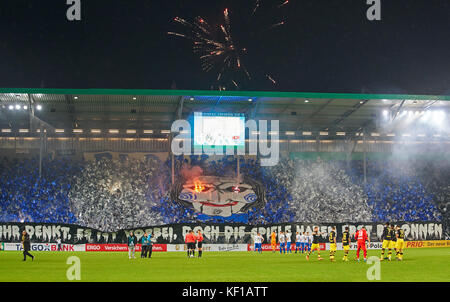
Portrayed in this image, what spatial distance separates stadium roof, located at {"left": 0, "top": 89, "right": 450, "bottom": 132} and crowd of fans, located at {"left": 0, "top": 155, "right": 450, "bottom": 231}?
11.8ft

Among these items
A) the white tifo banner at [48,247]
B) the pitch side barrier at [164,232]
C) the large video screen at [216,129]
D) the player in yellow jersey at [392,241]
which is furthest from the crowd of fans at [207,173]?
the player in yellow jersey at [392,241]

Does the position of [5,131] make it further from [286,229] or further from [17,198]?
[286,229]

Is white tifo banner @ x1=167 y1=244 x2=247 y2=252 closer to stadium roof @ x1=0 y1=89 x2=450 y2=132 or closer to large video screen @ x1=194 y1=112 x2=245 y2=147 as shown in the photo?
large video screen @ x1=194 y1=112 x2=245 y2=147

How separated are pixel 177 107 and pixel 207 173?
6927 millimetres

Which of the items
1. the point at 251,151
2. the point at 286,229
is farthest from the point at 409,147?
the point at 286,229

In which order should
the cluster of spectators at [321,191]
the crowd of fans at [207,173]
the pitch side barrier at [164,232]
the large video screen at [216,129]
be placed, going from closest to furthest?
the pitch side barrier at [164,232] < the crowd of fans at [207,173] < the large video screen at [216,129] < the cluster of spectators at [321,191]

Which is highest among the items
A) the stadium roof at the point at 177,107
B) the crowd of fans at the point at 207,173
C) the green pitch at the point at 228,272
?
the stadium roof at the point at 177,107

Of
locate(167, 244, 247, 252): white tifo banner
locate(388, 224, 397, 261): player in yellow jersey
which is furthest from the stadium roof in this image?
locate(388, 224, 397, 261): player in yellow jersey

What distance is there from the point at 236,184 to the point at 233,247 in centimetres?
946

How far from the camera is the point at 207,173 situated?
46406mm

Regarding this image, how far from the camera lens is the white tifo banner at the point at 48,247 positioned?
117ft

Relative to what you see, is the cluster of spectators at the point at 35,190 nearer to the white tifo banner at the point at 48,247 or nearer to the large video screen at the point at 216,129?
the white tifo banner at the point at 48,247

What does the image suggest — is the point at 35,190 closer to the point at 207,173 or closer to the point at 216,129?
the point at 207,173

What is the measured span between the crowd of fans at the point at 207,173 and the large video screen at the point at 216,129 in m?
3.46
